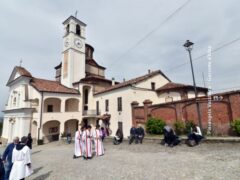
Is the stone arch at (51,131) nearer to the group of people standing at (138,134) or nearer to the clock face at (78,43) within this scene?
the clock face at (78,43)

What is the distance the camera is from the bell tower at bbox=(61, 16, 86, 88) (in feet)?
92.4

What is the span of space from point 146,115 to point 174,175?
11.8 m

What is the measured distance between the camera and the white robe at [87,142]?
925 centimetres

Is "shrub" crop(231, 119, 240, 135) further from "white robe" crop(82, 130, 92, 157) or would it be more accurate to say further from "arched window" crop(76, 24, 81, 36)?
"arched window" crop(76, 24, 81, 36)

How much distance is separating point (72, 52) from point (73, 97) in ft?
28.5

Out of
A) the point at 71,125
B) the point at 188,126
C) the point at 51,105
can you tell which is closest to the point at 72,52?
the point at 51,105

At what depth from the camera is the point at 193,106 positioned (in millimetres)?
13977

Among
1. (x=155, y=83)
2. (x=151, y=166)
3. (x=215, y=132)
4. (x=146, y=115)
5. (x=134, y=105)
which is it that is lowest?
(x=151, y=166)

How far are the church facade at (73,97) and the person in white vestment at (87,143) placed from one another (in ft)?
33.1

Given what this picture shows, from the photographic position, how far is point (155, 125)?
15.4 metres

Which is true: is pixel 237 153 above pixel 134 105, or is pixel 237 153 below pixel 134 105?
below

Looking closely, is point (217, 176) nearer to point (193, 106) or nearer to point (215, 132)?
point (215, 132)

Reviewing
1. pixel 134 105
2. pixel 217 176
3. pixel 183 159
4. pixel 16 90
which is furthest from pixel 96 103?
pixel 217 176

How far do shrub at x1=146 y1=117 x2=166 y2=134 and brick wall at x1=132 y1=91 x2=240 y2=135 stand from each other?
2.72 ft
